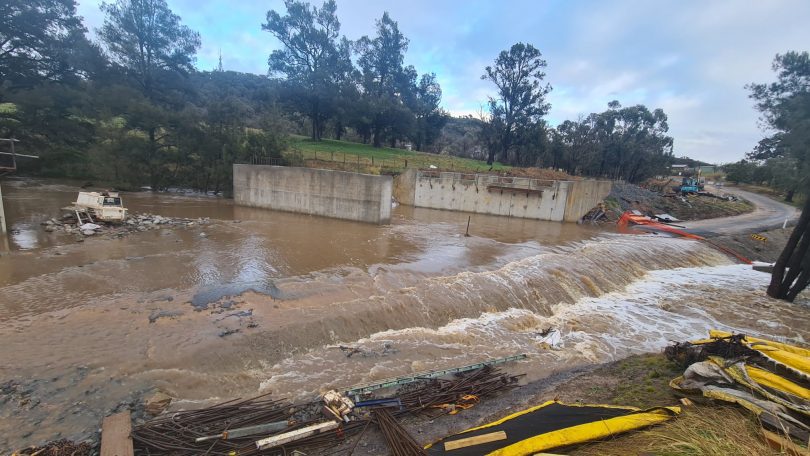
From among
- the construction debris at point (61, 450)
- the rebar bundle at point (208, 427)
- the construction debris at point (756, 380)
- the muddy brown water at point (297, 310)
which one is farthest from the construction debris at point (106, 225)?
the construction debris at point (756, 380)

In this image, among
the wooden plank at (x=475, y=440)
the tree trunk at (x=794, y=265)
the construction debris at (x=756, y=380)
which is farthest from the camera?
the tree trunk at (x=794, y=265)

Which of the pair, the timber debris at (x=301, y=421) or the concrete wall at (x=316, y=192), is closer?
the timber debris at (x=301, y=421)

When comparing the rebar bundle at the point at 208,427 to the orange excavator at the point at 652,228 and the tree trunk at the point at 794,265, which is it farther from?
the orange excavator at the point at 652,228

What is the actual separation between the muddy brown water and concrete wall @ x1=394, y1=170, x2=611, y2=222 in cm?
958

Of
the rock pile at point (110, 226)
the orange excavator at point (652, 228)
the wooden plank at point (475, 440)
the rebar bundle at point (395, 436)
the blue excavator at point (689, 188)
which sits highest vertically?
the blue excavator at point (689, 188)

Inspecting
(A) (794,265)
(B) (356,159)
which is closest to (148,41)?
(B) (356,159)

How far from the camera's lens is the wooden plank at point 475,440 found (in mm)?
4508

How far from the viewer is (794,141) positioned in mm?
19469

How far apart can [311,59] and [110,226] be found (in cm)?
3981

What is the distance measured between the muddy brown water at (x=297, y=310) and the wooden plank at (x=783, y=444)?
14.2 ft

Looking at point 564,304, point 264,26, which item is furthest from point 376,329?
point 264,26

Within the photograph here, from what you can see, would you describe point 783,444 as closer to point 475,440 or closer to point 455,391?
A: point 475,440

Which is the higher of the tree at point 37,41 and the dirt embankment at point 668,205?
the tree at point 37,41

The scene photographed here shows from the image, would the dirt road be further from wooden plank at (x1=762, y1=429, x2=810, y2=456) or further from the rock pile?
the rock pile
